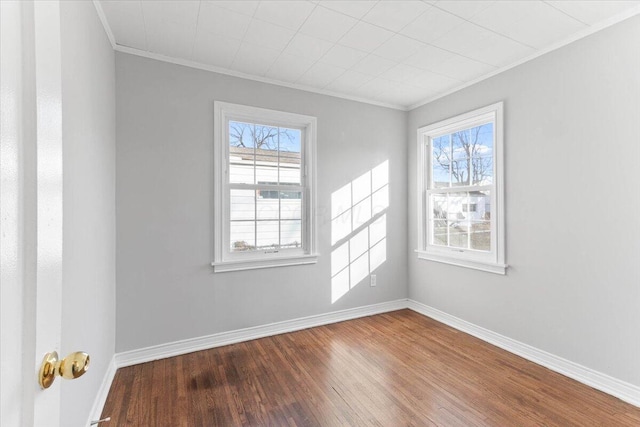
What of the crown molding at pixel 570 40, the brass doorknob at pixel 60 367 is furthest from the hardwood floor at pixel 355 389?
the crown molding at pixel 570 40

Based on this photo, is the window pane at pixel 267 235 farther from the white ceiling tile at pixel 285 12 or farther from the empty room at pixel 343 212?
the white ceiling tile at pixel 285 12

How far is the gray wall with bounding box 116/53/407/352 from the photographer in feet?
7.97

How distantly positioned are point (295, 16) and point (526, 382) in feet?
9.96

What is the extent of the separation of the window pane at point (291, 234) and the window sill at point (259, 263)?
0.16 m

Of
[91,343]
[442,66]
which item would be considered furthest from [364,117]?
[91,343]

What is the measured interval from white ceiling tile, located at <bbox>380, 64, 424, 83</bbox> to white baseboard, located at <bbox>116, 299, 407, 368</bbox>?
98.6 inches

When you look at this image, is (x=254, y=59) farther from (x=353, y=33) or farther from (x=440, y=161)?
(x=440, y=161)

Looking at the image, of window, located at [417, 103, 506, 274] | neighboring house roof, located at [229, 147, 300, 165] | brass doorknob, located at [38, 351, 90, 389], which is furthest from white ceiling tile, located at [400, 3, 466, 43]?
brass doorknob, located at [38, 351, 90, 389]

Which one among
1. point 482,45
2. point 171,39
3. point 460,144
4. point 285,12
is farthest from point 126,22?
point 460,144

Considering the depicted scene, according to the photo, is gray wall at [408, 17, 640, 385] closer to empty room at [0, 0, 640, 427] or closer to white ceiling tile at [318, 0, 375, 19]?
empty room at [0, 0, 640, 427]

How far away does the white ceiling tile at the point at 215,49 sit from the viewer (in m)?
2.29

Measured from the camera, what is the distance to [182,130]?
8.59ft

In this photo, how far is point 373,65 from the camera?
2725 mm

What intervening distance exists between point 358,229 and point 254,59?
6.66 feet
